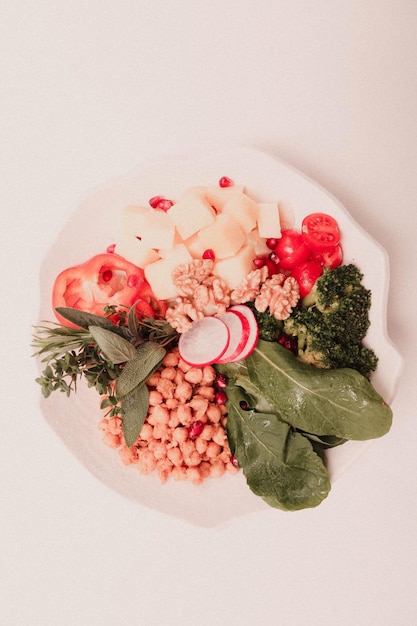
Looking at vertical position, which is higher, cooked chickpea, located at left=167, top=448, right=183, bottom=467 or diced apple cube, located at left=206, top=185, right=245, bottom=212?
diced apple cube, located at left=206, top=185, right=245, bottom=212

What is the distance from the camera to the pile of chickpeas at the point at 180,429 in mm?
2555

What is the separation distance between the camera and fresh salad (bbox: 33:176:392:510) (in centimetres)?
233

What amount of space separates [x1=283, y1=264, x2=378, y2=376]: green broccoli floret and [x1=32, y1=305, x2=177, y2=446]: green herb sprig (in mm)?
740

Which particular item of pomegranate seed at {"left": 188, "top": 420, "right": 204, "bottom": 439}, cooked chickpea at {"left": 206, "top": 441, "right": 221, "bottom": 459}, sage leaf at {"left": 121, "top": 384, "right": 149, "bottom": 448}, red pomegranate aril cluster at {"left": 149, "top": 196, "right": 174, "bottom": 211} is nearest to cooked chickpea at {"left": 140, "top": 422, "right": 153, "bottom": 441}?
sage leaf at {"left": 121, "top": 384, "right": 149, "bottom": 448}

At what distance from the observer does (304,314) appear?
7.91ft

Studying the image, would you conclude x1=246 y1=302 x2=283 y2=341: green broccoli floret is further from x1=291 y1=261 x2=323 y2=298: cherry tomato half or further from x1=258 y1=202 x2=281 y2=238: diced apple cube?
x1=258 y1=202 x2=281 y2=238: diced apple cube

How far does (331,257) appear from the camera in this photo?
2430 mm

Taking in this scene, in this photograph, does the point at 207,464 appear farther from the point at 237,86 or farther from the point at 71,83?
the point at 71,83

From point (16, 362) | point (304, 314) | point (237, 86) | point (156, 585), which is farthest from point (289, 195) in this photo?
point (156, 585)

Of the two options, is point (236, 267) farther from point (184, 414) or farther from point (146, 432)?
point (146, 432)

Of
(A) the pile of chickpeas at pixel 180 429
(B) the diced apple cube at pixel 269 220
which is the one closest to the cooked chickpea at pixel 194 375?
(A) the pile of chickpeas at pixel 180 429

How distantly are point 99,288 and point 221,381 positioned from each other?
80 cm

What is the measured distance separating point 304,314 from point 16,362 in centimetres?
168

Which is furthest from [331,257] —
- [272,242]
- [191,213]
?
[191,213]
